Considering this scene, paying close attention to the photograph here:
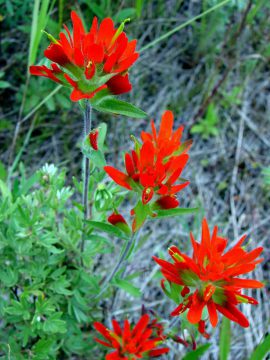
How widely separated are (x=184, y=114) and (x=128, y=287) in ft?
4.07

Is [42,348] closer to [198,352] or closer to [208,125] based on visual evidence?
[198,352]

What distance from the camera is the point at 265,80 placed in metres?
2.75

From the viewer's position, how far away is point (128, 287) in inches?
64.8

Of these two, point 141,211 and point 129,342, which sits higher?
point 141,211

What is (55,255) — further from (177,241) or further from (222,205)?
(222,205)

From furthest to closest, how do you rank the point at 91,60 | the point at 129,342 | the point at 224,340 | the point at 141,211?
the point at 224,340
the point at 129,342
the point at 141,211
the point at 91,60

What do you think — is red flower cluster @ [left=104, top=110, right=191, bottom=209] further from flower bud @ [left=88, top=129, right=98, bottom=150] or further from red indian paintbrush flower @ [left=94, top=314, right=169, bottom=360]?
red indian paintbrush flower @ [left=94, top=314, right=169, bottom=360]

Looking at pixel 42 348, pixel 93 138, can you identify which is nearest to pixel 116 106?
pixel 93 138

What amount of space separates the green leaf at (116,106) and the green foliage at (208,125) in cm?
133

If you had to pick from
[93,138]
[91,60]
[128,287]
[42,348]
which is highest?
[91,60]

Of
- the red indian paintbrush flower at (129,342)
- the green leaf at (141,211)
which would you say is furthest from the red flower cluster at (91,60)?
the red indian paintbrush flower at (129,342)

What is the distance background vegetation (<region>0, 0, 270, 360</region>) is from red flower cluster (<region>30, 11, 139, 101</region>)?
87cm

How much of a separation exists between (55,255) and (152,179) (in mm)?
613

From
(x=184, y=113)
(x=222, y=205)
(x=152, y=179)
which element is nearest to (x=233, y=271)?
(x=152, y=179)
